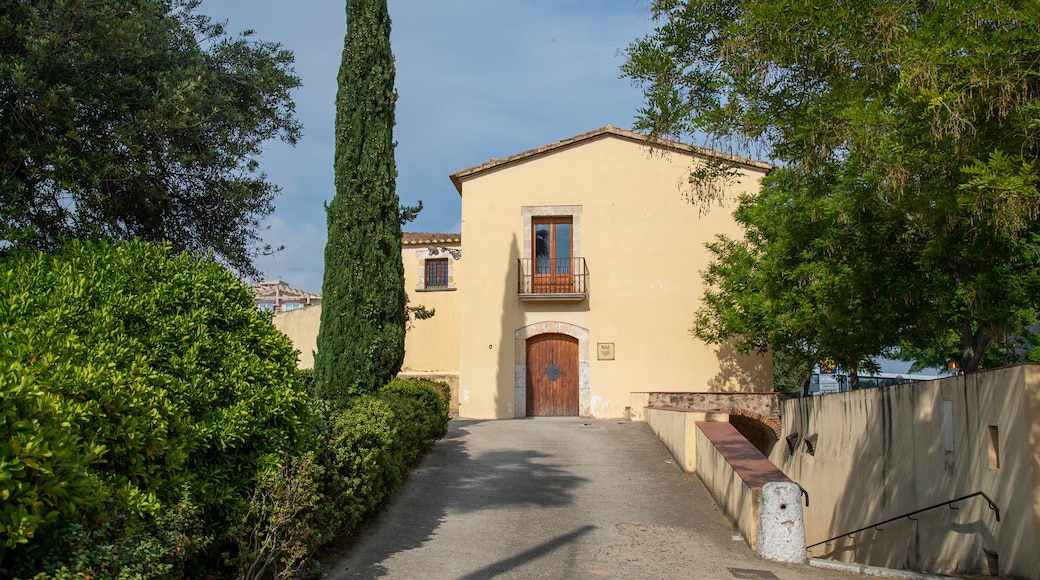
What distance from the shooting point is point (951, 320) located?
1077cm

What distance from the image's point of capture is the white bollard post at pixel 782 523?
735 cm

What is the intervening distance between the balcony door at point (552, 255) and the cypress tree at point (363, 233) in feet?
27.0

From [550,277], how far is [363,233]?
9.03m

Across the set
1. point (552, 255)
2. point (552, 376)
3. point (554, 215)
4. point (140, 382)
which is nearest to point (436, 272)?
point (552, 255)

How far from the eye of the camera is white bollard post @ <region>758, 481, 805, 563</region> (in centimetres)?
735

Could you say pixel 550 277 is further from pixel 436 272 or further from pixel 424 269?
pixel 424 269

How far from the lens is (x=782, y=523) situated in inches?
292

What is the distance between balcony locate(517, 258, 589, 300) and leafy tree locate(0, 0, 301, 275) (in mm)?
11357

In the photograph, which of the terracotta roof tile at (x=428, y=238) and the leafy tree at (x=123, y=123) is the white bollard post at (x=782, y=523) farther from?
the terracotta roof tile at (x=428, y=238)

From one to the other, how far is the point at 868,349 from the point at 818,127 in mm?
8940

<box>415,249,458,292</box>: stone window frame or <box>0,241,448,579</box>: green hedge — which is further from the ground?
<box>415,249,458,292</box>: stone window frame

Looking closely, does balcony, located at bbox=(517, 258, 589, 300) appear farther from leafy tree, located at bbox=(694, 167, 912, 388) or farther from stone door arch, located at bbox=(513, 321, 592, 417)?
leafy tree, located at bbox=(694, 167, 912, 388)

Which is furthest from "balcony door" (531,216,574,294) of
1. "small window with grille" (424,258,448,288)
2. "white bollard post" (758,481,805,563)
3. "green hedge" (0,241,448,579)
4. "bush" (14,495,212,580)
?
"bush" (14,495,212,580)

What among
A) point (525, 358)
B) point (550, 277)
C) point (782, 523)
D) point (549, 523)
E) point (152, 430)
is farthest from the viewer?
point (550, 277)
